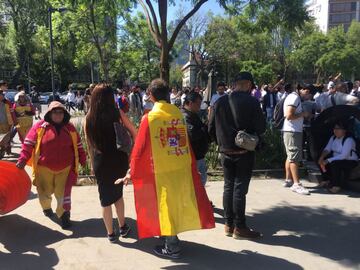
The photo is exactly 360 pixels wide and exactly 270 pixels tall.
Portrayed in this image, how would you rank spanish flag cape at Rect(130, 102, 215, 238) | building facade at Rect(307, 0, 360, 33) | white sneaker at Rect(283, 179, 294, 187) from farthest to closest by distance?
building facade at Rect(307, 0, 360, 33) < white sneaker at Rect(283, 179, 294, 187) < spanish flag cape at Rect(130, 102, 215, 238)

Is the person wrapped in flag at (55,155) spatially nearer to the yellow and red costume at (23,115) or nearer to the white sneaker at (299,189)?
the white sneaker at (299,189)

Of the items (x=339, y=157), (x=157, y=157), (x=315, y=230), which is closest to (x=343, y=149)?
(x=339, y=157)

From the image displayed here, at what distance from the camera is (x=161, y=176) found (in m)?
4.20

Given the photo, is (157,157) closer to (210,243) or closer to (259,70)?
(210,243)

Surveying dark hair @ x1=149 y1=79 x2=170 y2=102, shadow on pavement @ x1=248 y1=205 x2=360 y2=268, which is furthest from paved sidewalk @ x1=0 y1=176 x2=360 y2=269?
dark hair @ x1=149 y1=79 x2=170 y2=102

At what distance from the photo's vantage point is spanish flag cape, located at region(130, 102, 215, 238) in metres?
4.18

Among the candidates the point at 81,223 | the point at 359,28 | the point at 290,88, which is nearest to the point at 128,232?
the point at 81,223

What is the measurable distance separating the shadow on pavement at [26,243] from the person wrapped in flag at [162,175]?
1.09 meters

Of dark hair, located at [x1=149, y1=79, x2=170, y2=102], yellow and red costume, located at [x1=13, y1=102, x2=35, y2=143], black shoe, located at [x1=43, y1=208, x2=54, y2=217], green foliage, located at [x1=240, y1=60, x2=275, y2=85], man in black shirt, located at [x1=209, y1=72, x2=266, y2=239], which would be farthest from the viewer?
green foliage, located at [x1=240, y1=60, x2=275, y2=85]

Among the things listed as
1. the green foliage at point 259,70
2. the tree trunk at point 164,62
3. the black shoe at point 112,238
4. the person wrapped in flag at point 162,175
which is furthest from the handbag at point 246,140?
the green foliage at point 259,70

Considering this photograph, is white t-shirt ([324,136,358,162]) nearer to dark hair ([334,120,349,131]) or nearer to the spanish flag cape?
dark hair ([334,120,349,131])

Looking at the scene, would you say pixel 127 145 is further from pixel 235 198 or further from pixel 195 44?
pixel 195 44

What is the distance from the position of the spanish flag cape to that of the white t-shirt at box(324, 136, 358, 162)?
3.52m

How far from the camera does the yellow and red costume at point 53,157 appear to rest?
205 inches
